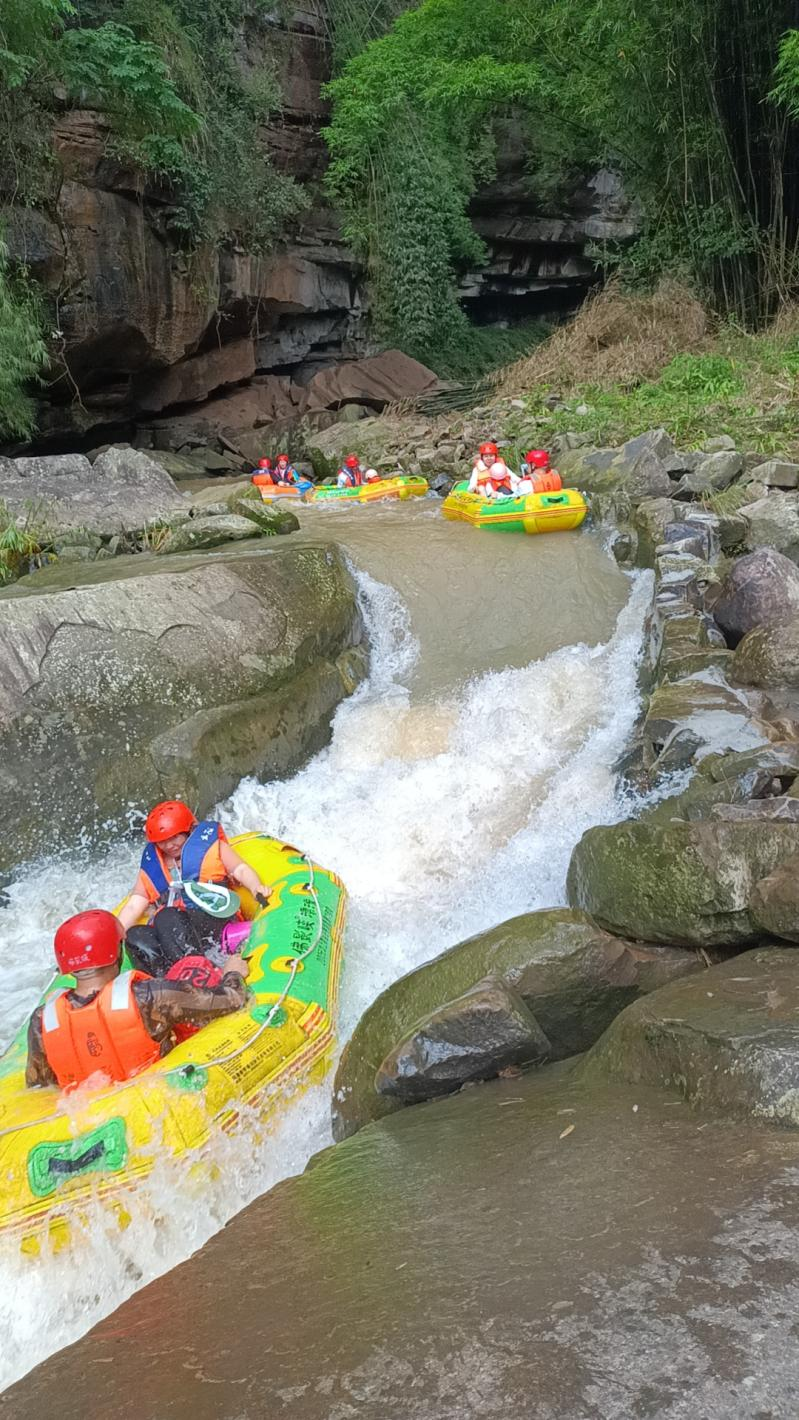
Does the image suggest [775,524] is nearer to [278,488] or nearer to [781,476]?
[781,476]

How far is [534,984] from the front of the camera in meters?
3.23

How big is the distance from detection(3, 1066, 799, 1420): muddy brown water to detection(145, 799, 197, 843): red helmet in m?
1.97

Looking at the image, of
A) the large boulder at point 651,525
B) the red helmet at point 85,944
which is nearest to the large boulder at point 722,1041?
the red helmet at point 85,944

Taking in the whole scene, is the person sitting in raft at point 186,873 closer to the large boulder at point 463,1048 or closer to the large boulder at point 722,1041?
the large boulder at point 463,1048

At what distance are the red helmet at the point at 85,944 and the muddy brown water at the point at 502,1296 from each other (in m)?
1.02

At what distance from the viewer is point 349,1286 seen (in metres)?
1.94

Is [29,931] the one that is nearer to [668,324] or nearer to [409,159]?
[668,324]

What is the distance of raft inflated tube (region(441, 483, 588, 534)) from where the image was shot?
901 cm

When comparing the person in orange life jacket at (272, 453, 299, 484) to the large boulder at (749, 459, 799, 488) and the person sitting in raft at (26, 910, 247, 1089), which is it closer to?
the large boulder at (749, 459, 799, 488)

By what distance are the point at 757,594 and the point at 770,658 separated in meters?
0.98

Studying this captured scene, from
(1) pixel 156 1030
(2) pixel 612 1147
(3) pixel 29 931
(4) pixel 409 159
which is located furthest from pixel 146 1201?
(4) pixel 409 159

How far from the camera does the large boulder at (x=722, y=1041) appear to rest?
7.34 ft

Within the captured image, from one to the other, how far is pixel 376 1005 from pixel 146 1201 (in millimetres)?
1051

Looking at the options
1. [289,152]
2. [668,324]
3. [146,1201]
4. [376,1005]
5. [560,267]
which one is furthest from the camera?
[560,267]
